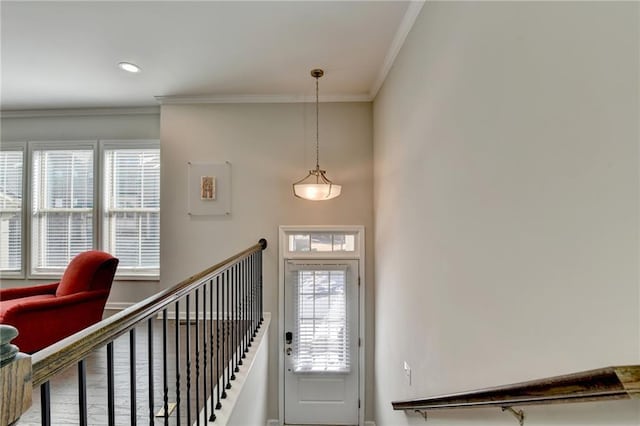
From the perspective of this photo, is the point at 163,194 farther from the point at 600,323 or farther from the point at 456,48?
the point at 600,323

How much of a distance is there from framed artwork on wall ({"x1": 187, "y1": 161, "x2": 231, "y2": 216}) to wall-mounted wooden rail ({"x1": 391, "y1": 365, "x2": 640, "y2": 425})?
335cm

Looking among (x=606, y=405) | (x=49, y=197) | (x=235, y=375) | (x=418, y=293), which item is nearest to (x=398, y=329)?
(x=418, y=293)

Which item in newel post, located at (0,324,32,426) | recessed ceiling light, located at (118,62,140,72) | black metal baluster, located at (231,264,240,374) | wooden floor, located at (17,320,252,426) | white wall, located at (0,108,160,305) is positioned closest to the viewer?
newel post, located at (0,324,32,426)

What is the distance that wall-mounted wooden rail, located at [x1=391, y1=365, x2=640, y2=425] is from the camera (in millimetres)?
646

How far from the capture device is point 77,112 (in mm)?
4414

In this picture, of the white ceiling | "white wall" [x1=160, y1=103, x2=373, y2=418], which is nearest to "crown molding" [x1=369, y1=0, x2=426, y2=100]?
the white ceiling

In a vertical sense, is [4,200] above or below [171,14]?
below

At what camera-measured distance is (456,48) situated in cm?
170

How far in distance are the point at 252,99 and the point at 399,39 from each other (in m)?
1.97

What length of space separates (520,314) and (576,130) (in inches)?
26.2

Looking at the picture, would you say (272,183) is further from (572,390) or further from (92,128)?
(572,390)

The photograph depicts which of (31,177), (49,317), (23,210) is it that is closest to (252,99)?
(49,317)

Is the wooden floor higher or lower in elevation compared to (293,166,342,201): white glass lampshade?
lower

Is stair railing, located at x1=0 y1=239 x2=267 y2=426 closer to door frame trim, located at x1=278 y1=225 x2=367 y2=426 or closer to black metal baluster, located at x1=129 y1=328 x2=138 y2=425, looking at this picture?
black metal baluster, located at x1=129 y1=328 x2=138 y2=425
